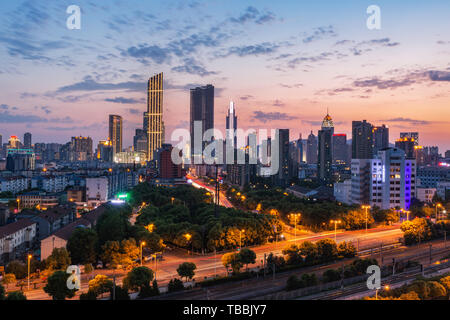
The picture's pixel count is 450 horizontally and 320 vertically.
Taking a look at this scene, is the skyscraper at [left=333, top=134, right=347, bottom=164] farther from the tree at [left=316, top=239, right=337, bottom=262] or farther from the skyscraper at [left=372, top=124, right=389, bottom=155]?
the tree at [left=316, top=239, right=337, bottom=262]

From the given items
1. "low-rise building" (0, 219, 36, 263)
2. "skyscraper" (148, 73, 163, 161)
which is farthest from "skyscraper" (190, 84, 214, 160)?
"low-rise building" (0, 219, 36, 263)

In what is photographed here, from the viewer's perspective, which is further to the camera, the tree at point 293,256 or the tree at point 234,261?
the tree at point 293,256

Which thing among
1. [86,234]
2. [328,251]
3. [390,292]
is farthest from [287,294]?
[86,234]

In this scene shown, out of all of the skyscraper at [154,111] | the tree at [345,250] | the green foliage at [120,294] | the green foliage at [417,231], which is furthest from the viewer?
the skyscraper at [154,111]

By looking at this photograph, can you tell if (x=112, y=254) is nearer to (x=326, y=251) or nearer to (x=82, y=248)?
(x=82, y=248)

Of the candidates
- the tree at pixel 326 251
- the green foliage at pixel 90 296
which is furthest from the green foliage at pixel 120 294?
the tree at pixel 326 251

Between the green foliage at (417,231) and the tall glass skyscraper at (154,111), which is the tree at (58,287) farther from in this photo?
the tall glass skyscraper at (154,111)

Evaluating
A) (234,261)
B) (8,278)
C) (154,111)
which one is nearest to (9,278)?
(8,278)
